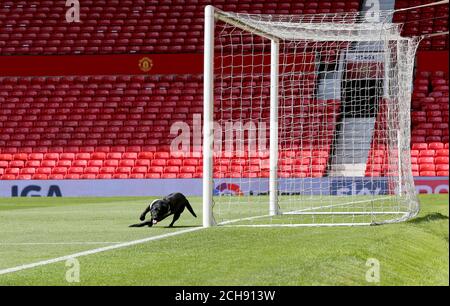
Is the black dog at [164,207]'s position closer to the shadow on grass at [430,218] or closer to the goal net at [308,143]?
the goal net at [308,143]

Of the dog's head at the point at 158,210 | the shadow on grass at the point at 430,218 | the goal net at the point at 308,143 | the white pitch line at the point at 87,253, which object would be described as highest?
the goal net at the point at 308,143

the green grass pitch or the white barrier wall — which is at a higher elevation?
the white barrier wall

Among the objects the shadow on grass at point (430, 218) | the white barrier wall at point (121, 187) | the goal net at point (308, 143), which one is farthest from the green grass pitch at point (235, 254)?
the white barrier wall at point (121, 187)

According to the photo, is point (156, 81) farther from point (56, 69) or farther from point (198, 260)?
point (198, 260)

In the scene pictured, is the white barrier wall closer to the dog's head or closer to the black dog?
the black dog

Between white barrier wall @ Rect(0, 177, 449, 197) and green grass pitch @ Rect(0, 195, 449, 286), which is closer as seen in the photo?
green grass pitch @ Rect(0, 195, 449, 286)

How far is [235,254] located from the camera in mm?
8453

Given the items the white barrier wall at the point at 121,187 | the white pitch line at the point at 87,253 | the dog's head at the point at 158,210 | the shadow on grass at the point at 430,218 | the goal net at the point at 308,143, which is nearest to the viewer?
the white pitch line at the point at 87,253

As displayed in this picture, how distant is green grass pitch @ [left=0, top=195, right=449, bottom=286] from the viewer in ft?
22.4

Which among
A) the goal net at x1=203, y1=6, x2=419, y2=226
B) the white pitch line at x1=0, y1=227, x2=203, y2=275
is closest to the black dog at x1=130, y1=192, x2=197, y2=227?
the goal net at x1=203, y1=6, x2=419, y2=226

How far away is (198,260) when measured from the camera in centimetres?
802

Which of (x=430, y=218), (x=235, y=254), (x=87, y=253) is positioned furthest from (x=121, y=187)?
(x=235, y=254)

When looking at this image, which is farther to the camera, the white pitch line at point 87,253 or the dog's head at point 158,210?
the dog's head at point 158,210

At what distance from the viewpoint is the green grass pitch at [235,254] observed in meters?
6.84
